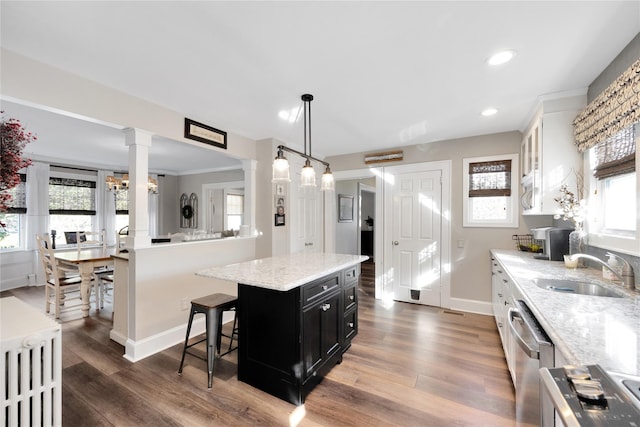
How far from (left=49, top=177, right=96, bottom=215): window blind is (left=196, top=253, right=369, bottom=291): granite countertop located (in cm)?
524

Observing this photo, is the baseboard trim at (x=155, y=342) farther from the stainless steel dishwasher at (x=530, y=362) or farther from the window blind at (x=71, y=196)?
the window blind at (x=71, y=196)

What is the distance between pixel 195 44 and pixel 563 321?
2511mm

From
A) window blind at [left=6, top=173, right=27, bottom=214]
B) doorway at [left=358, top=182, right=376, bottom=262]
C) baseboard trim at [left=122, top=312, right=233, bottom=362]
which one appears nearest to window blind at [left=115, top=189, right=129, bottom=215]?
window blind at [left=6, top=173, right=27, bottom=214]

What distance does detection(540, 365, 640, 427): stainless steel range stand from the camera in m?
0.63

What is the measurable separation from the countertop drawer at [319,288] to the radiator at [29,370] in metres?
1.37

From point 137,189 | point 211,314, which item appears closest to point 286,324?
point 211,314

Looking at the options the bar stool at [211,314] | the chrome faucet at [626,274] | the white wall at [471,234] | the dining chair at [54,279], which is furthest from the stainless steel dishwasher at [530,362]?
the dining chair at [54,279]

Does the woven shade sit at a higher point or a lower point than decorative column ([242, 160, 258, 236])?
higher

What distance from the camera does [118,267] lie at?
2902 millimetres

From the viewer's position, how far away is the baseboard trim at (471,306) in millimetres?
3686

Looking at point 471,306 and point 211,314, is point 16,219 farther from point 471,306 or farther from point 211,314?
point 471,306

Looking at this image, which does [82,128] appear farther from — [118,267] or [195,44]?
[195,44]

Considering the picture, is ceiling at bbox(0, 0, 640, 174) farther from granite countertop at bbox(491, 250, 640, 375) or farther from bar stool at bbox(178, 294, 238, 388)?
bar stool at bbox(178, 294, 238, 388)

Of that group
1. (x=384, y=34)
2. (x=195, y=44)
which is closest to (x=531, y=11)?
(x=384, y=34)
